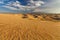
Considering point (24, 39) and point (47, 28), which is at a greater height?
point (47, 28)

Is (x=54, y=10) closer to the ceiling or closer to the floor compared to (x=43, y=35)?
closer to the ceiling

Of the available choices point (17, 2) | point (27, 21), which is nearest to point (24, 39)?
point (27, 21)

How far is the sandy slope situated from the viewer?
194cm

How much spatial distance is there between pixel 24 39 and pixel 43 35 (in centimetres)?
28

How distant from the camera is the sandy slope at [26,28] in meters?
1.94

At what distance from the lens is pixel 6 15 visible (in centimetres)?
203

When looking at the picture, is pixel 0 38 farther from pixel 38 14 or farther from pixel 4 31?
pixel 38 14

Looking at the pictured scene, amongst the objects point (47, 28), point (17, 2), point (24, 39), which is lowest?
point (24, 39)

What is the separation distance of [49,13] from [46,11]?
54 mm

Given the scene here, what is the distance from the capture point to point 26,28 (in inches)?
78.9

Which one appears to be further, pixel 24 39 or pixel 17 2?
pixel 17 2

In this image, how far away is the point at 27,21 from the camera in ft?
6.64

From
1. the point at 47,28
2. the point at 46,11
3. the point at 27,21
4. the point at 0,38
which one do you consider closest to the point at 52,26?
the point at 47,28

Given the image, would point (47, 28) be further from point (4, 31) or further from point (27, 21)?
point (4, 31)
